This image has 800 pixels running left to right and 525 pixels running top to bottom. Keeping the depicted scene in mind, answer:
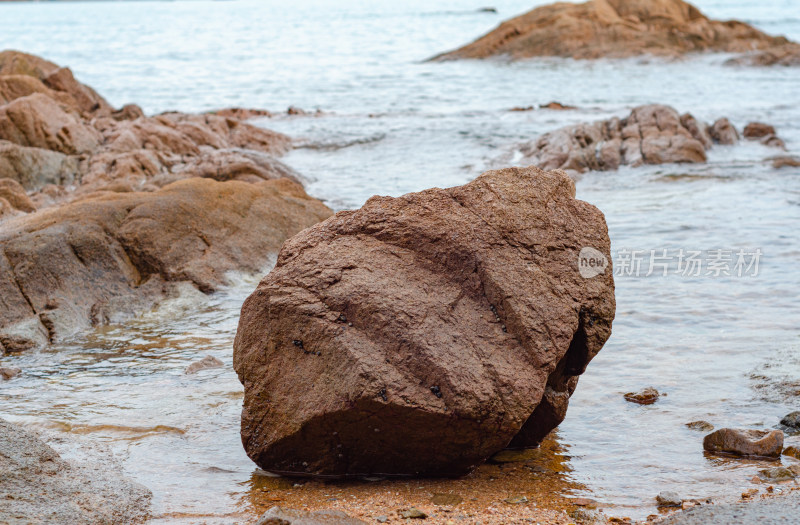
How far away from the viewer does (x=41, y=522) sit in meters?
3.36

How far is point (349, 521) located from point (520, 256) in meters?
1.69

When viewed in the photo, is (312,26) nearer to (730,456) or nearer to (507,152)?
(507,152)

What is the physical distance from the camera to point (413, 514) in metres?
3.77

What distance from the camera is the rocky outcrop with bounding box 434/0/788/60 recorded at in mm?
35594

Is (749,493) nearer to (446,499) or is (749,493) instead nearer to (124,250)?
(446,499)

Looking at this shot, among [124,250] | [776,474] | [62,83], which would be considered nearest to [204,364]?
[124,250]

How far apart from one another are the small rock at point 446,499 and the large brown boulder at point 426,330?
21cm

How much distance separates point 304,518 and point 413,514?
0.57m

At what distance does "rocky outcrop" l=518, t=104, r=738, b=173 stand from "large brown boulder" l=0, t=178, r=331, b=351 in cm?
650

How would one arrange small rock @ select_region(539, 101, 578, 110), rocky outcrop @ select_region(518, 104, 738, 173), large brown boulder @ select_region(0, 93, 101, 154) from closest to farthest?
large brown boulder @ select_region(0, 93, 101, 154), rocky outcrop @ select_region(518, 104, 738, 173), small rock @ select_region(539, 101, 578, 110)

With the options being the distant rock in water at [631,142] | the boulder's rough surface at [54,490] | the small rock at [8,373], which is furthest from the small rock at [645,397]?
the distant rock in water at [631,142]

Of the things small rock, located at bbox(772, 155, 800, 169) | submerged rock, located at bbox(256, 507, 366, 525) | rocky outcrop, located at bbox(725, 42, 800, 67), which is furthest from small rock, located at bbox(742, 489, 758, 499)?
rocky outcrop, located at bbox(725, 42, 800, 67)

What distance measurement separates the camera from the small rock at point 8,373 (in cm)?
584

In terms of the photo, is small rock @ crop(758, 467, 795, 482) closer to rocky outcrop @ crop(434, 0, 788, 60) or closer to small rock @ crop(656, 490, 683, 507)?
small rock @ crop(656, 490, 683, 507)
